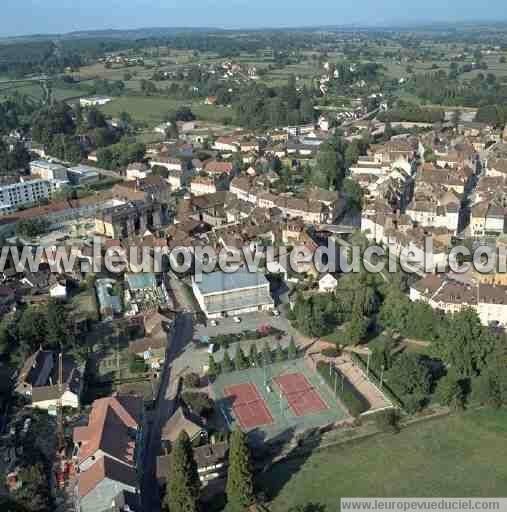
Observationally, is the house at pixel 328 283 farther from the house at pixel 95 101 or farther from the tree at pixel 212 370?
the house at pixel 95 101

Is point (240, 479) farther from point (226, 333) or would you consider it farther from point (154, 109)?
point (154, 109)

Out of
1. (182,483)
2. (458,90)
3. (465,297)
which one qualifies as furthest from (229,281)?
(458,90)

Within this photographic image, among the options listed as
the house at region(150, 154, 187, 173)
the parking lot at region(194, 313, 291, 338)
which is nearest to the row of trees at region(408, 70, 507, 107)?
the house at region(150, 154, 187, 173)

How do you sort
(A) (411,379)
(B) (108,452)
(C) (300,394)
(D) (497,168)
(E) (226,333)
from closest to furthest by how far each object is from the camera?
(B) (108,452) < (A) (411,379) < (C) (300,394) < (E) (226,333) < (D) (497,168)

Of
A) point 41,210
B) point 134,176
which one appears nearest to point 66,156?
point 134,176

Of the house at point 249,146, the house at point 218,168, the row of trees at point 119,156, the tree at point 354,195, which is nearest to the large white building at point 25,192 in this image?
the row of trees at point 119,156

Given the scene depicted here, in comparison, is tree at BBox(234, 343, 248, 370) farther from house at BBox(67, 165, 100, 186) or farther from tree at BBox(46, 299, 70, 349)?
house at BBox(67, 165, 100, 186)
